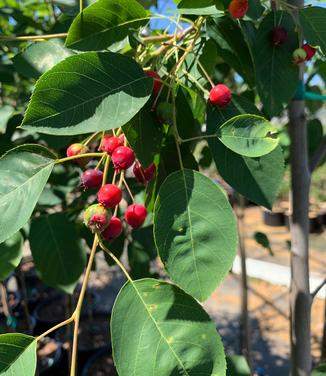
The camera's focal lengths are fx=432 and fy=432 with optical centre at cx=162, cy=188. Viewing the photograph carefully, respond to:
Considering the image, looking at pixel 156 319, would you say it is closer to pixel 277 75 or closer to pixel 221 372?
pixel 221 372

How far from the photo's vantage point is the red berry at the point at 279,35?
0.68 meters

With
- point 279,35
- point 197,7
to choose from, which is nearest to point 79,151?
point 197,7

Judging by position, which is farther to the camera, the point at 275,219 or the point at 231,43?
the point at 275,219

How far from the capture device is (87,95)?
52cm

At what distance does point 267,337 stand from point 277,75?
2.39m

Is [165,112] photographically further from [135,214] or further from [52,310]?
[52,310]

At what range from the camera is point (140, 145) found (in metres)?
0.59

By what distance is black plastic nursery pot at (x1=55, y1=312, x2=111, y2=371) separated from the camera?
2.40 metres

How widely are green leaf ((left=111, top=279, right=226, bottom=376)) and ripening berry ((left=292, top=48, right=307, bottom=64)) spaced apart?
15.8 inches

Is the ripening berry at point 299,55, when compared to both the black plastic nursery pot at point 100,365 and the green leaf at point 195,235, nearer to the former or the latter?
the green leaf at point 195,235

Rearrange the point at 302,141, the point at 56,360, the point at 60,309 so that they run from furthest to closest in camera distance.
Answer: the point at 60,309 → the point at 56,360 → the point at 302,141

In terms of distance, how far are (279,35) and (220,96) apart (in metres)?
0.16

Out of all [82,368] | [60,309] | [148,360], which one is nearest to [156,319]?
[148,360]

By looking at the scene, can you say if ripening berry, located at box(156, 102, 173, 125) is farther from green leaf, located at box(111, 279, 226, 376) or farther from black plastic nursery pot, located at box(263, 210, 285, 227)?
black plastic nursery pot, located at box(263, 210, 285, 227)
